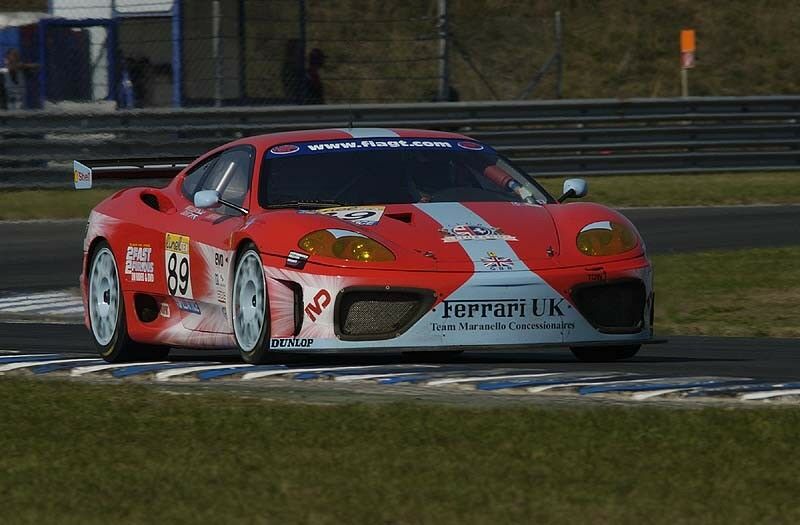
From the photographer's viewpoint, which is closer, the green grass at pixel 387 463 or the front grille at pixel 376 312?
the green grass at pixel 387 463

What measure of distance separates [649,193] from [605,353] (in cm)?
1218

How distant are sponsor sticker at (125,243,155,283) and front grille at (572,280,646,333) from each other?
2317mm

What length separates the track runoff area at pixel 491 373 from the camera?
639 cm

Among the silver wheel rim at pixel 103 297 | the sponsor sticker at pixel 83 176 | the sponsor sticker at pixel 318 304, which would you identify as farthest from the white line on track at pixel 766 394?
the sponsor sticker at pixel 83 176

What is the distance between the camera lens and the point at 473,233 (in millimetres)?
7473

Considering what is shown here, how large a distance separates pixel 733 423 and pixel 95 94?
1567 centimetres

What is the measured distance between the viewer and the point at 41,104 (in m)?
20.2

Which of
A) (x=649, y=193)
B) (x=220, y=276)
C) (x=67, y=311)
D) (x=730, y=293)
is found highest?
(x=220, y=276)

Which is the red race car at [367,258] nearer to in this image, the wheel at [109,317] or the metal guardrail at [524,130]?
the wheel at [109,317]

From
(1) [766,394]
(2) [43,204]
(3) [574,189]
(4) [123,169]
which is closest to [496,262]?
(3) [574,189]

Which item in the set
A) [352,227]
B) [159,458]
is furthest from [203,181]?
[159,458]

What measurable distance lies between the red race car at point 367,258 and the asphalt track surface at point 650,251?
0.32 meters

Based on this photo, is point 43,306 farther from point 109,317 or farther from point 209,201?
point 209,201

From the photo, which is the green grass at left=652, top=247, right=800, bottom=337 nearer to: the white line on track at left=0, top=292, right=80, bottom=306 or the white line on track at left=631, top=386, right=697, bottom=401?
the white line on track at left=631, top=386, right=697, bottom=401
